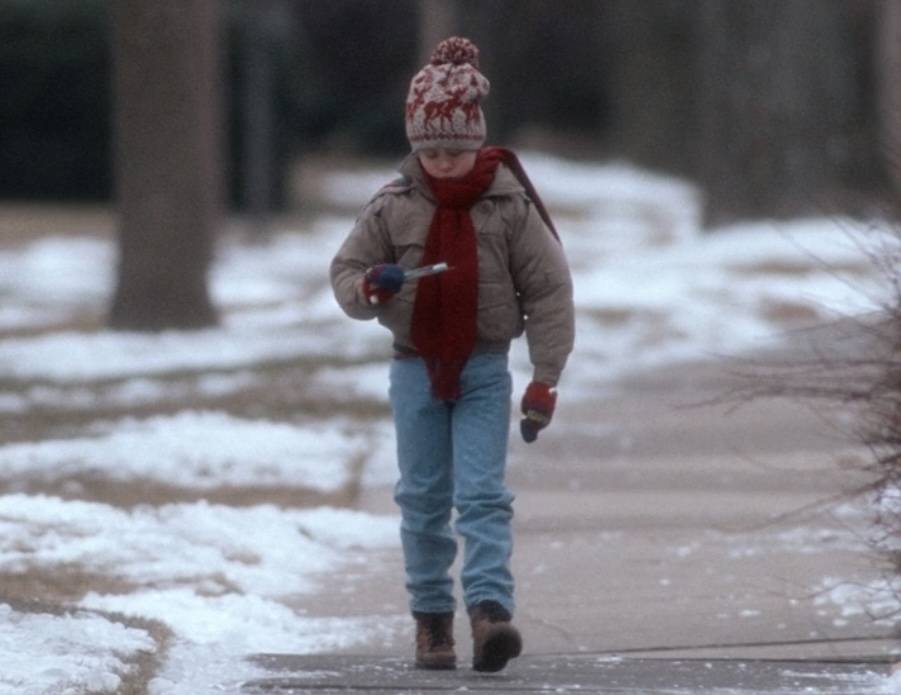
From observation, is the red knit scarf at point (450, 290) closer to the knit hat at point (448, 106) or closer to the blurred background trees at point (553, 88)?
the knit hat at point (448, 106)

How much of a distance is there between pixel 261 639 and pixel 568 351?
152cm

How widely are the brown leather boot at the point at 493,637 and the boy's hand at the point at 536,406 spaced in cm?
50

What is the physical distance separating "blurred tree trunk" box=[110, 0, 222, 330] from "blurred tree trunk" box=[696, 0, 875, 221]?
25.1 feet

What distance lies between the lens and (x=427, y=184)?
20.0 ft

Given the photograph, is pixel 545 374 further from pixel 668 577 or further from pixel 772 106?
pixel 772 106

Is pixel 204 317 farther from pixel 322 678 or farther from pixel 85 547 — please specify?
pixel 322 678

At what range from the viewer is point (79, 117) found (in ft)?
91.7

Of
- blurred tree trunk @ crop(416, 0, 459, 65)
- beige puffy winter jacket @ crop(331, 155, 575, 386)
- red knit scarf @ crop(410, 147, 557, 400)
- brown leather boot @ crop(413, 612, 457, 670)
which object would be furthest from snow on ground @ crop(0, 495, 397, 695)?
blurred tree trunk @ crop(416, 0, 459, 65)

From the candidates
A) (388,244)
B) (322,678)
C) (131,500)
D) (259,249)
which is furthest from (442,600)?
(259,249)

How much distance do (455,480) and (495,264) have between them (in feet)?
2.09

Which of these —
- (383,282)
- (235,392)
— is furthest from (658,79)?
(383,282)

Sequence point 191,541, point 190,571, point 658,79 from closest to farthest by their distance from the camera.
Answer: point 190,571
point 191,541
point 658,79

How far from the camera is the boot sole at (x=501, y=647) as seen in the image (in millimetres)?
5750

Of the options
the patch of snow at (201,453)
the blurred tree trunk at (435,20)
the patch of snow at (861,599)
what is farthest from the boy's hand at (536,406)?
the blurred tree trunk at (435,20)
